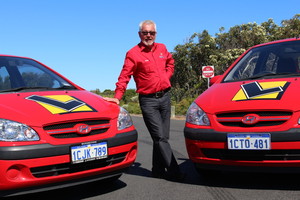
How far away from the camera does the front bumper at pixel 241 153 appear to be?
3.20 m

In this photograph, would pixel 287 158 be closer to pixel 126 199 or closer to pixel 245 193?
pixel 245 193

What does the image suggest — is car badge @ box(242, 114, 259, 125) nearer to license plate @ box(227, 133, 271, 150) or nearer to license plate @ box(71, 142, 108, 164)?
license plate @ box(227, 133, 271, 150)

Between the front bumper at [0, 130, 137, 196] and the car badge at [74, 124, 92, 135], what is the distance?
0.53 feet

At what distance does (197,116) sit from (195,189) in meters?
0.74

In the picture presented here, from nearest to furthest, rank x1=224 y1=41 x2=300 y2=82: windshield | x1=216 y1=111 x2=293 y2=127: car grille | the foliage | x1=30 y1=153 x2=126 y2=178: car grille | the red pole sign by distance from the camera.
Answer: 1. x1=30 y1=153 x2=126 y2=178: car grille
2. x1=216 y1=111 x2=293 y2=127: car grille
3. x1=224 y1=41 x2=300 y2=82: windshield
4. the red pole sign
5. the foliage

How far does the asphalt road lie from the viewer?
3.45 m

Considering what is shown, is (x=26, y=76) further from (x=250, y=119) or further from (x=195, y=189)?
(x=250, y=119)

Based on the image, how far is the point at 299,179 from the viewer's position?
3.90 meters

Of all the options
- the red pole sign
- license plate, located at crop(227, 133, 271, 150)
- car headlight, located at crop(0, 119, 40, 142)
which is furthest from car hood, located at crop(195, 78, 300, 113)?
the red pole sign

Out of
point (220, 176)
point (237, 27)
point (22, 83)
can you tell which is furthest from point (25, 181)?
point (237, 27)

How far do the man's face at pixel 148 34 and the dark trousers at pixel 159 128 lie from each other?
25.4 inches

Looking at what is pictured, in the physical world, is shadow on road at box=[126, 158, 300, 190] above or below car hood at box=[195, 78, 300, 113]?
below

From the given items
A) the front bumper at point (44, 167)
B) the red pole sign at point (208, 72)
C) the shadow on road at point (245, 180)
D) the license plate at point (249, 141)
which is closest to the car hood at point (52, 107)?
the front bumper at point (44, 167)

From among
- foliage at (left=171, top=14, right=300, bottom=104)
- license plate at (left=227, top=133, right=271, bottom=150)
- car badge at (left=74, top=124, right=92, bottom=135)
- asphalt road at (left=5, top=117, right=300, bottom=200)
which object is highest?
foliage at (left=171, top=14, right=300, bottom=104)
